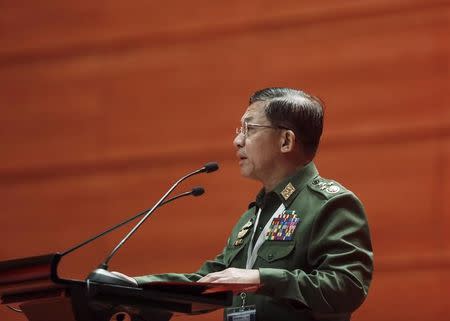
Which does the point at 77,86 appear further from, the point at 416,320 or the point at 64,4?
the point at 416,320

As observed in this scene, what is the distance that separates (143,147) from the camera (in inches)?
157

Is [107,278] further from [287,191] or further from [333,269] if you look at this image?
[287,191]

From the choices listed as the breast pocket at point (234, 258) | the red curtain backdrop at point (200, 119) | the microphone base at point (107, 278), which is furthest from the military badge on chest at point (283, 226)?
the red curtain backdrop at point (200, 119)

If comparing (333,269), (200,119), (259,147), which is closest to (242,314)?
(333,269)

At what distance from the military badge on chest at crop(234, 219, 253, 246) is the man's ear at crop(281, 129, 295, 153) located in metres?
0.26

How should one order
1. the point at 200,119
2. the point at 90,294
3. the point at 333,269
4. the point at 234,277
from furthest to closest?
the point at 200,119 → the point at 333,269 → the point at 234,277 → the point at 90,294

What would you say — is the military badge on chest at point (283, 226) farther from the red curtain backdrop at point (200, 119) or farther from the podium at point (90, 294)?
the red curtain backdrop at point (200, 119)

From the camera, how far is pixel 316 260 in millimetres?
2281

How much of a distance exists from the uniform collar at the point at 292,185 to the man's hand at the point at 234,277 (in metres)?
0.44

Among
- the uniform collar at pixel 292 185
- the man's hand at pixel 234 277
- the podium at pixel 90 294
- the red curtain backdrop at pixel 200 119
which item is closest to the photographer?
the podium at pixel 90 294

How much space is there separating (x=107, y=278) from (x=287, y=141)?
84 centimetres

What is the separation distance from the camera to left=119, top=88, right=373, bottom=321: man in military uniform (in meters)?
2.16

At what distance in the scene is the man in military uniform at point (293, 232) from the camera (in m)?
2.16

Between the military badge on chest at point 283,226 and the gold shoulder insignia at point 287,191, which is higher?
the gold shoulder insignia at point 287,191
